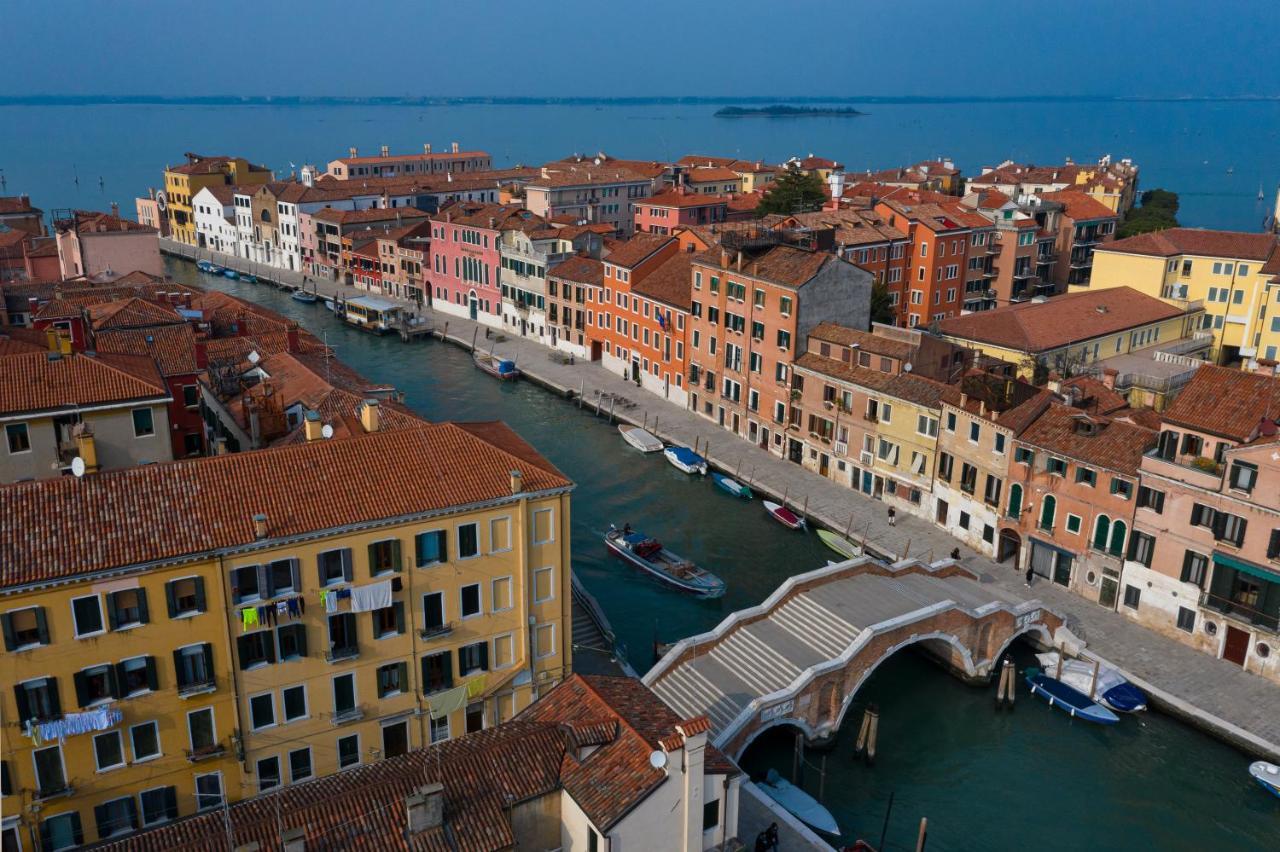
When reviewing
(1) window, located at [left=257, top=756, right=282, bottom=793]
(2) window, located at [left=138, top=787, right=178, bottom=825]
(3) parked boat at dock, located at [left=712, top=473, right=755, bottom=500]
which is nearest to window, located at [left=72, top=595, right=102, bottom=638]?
(2) window, located at [left=138, top=787, right=178, bottom=825]

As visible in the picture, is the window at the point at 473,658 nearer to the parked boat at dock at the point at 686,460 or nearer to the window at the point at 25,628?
the window at the point at 25,628

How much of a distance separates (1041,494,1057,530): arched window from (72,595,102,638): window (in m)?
32.4

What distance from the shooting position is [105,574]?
71.6 ft

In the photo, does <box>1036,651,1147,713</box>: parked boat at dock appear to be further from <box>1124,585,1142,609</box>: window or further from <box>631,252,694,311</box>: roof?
<box>631,252,694,311</box>: roof

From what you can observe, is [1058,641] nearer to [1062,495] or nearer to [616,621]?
[1062,495]

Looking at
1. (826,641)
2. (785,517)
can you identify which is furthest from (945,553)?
(826,641)

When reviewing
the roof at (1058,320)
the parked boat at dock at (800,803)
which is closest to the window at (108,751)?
the parked boat at dock at (800,803)

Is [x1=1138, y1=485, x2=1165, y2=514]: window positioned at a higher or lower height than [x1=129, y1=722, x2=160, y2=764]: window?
higher

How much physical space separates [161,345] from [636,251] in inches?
1348

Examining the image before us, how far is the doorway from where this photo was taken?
Answer: 3381cm

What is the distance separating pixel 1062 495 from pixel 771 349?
1833 centimetres

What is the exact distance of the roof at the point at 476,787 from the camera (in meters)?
18.9

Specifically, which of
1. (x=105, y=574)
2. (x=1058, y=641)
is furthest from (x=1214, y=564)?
(x=105, y=574)

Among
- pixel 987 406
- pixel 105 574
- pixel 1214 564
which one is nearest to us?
pixel 105 574
